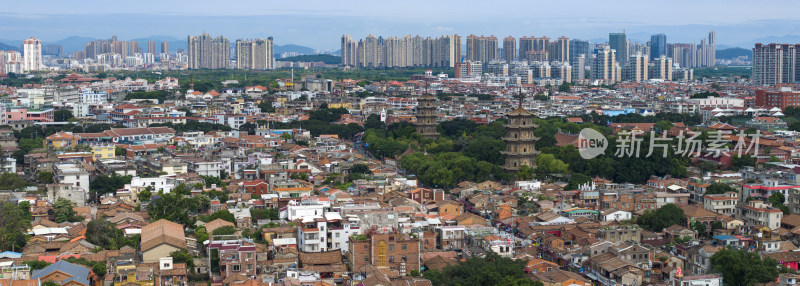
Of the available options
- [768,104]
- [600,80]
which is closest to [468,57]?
[600,80]

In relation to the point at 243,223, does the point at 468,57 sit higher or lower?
higher

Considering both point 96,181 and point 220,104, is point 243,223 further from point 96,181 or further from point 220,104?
point 220,104

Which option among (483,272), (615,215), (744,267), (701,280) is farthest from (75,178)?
(744,267)

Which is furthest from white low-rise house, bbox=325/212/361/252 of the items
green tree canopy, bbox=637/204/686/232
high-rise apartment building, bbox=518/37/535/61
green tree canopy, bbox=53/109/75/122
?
high-rise apartment building, bbox=518/37/535/61

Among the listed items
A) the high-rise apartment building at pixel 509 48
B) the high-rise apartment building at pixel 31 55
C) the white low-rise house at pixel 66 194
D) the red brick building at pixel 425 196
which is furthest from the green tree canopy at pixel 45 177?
the high-rise apartment building at pixel 509 48

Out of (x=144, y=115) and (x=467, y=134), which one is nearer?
(x=467, y=134)

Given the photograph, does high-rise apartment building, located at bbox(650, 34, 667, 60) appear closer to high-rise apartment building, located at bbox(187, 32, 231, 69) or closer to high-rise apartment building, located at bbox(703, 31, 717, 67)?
high-rise apartment building, located at bbox(703, 31, 717, 67)
